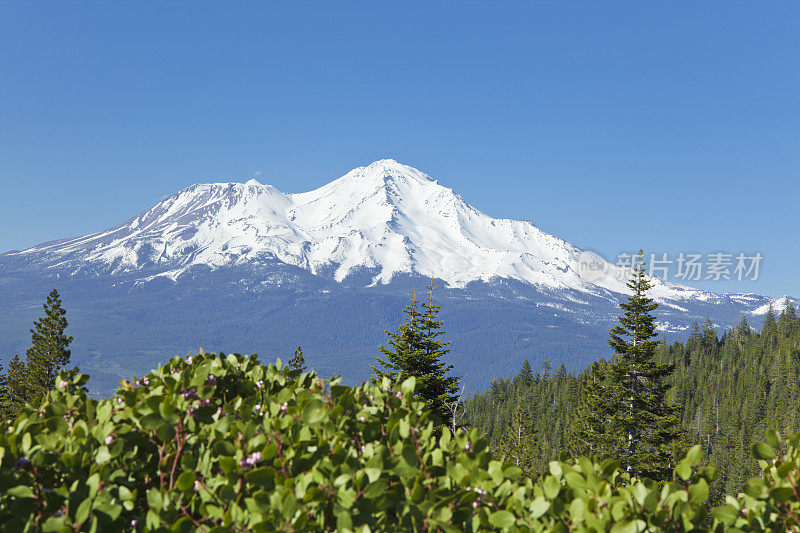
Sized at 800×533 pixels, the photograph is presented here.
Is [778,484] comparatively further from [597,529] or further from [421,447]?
[421,447]

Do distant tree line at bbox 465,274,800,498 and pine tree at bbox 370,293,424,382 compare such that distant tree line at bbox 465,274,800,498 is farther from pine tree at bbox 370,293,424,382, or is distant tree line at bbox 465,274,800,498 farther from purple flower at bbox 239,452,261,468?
purple flower at bbox 239,452,261,468

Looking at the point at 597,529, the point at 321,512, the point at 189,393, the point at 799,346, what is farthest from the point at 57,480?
the point at 799,346

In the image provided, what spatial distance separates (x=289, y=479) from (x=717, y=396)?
505 ft

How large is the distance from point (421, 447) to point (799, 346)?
152667mm

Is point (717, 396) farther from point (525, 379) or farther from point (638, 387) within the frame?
point (638, 387)

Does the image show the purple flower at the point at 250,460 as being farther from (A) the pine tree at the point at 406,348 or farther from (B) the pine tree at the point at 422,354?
(A) the pine tree at the point at 406,348

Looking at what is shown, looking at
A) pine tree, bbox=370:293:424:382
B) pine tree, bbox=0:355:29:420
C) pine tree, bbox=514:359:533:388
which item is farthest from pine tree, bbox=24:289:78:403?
pine tree, bbox=514:359:533:388

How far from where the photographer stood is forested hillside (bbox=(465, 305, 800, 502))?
107125 mm

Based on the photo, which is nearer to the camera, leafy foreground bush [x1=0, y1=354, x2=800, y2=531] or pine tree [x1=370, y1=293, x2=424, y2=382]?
leafy foreground bush [x1=0, y1=354, x2=800, y2=531]

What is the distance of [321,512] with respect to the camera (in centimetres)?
322

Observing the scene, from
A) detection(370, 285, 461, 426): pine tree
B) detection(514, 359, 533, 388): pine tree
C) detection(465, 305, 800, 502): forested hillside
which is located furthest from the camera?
detection(514, 359, 533, 388): pine tree

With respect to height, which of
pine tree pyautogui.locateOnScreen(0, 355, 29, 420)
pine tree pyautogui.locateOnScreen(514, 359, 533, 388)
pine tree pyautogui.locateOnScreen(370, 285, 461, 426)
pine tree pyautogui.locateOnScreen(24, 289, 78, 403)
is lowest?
pine tree pyautogui.locateOnScreen(514, 359, 533, 388)

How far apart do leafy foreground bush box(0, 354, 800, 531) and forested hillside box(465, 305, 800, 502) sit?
9601cm

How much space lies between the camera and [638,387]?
2973 centimetres
